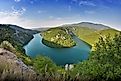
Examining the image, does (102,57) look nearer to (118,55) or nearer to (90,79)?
(118,55)

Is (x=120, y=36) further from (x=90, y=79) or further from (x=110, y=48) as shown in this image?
(x=90, y=79)

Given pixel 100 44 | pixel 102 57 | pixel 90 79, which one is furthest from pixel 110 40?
pixel 90 79

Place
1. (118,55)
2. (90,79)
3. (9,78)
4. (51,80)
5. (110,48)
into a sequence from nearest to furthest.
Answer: (9,78) → (51,80) → (90,79) → (118,55) → (110,48)

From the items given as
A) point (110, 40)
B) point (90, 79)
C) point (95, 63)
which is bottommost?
point (95, 63)

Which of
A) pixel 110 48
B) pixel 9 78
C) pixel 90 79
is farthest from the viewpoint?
pixel 110 48

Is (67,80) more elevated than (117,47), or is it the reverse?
(67,80)

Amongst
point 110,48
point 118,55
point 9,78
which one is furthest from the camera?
point 110,48

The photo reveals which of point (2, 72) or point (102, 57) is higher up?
point (2, 72)

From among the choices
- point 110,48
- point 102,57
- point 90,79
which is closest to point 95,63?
point 102,57

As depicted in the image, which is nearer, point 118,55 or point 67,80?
point 67,80
